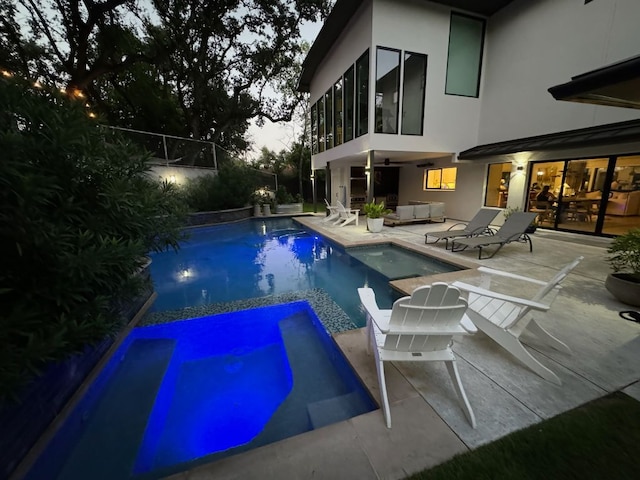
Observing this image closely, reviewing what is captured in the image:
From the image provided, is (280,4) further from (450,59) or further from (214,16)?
(450,59)

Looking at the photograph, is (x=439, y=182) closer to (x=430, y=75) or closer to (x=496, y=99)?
(x=496, y=99)

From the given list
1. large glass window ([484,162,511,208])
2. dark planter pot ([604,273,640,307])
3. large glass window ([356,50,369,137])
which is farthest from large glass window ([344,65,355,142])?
dark planter pot ([604,273,640,307])

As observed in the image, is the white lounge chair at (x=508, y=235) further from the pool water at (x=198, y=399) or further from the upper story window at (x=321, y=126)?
the upper story window at (x=321, y=126)

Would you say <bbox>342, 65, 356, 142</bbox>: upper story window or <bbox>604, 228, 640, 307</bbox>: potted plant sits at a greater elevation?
<bbox>342, 65, 356, 142</bbox>: upper story window

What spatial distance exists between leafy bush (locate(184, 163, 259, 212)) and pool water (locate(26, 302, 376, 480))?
30.9ft

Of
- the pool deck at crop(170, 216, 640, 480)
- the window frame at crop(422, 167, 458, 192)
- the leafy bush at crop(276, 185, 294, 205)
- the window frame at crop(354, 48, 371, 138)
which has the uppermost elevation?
the window frame at crop(354, 48, 371, 138)

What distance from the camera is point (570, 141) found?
6.77m

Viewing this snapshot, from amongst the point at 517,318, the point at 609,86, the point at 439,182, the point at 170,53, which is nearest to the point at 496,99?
the point at 439,182

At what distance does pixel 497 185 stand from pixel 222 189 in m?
11.8

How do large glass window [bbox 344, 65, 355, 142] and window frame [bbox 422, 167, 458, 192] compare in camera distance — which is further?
window frame [bbox 422, 167, 458, 192]

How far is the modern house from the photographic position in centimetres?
687

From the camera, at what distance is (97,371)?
280cm

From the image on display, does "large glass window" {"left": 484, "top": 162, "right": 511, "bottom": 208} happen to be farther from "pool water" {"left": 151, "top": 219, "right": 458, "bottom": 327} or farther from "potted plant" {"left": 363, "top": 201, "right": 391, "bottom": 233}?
"pool water" {"left": 151, "top": 219, "right": 458, "bottom": 327}

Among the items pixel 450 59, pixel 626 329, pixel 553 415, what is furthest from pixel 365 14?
pixel 553 415
